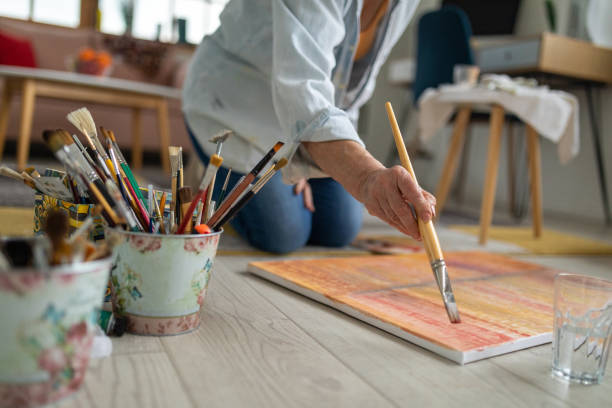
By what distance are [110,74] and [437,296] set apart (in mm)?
3838

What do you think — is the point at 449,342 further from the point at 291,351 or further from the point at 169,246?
the point at 169,246

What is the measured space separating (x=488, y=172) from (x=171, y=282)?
141 cm

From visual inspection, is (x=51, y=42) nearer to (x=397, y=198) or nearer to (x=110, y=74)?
(x=110, y=74)

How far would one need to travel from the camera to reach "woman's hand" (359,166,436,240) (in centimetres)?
68

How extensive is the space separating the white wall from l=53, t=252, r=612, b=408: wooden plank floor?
252cm

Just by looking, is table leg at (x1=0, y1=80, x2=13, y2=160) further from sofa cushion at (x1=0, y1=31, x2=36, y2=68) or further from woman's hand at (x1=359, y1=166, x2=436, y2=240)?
woman's hand at (x1=359, y1=166, x2=436, y2=240)

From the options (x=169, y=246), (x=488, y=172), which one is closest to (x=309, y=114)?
(x=169, y=246)

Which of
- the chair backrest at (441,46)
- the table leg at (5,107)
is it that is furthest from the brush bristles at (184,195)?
the table leg at (5,107)

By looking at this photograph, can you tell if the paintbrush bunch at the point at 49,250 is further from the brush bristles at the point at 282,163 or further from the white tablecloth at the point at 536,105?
the white tablecloth at the point at 536,105

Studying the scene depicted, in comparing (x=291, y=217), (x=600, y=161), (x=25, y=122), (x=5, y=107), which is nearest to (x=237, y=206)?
(x=291, y=217)

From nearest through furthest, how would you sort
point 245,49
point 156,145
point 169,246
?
point 169,246 < point 245,49 < point 156,145

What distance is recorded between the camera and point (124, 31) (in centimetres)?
447

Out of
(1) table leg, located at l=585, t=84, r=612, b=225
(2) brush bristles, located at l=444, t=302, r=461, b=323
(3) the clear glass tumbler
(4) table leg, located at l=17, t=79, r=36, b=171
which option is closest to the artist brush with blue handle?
(2) brush bristles, located at l=444, t=302, r=461, b=323

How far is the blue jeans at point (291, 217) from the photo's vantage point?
1.27 meters
